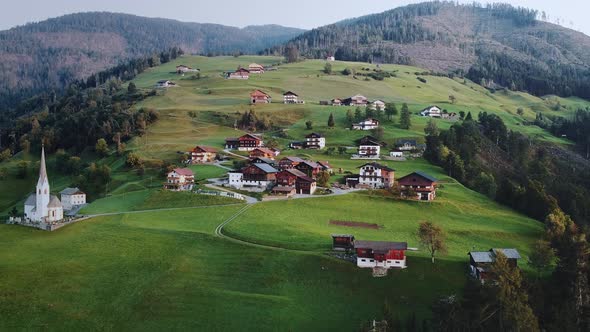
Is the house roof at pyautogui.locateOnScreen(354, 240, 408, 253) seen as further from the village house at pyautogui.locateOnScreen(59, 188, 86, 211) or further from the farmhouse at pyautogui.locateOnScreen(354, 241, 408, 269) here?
the village house at pyautogui.locateOnScreen(59, 188, 86, 211)

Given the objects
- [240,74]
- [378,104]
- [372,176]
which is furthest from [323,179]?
[240,74]

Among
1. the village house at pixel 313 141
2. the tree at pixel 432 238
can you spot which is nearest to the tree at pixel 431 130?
the village house at pixel 313 141

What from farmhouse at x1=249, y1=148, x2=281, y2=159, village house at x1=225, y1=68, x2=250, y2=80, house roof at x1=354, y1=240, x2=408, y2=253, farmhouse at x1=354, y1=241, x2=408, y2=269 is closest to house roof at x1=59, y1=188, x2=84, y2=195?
farmhouse at x1=249, y1=148, x2=281, y2=159

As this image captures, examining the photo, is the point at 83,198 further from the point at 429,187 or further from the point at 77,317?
the point at 429,187

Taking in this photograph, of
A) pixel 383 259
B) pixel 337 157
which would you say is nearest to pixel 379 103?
pixel 337 157

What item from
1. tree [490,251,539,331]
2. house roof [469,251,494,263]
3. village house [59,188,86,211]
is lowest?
village house [59,188,86,211]

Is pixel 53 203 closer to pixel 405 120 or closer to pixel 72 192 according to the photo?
pixel 72 192
